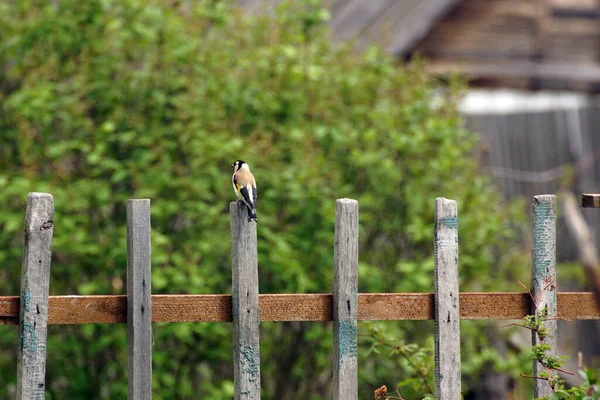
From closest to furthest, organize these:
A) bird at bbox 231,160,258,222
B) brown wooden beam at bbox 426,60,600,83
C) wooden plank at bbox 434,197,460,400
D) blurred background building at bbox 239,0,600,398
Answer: wooden plank at bbox 434,197,460,400
bird at bbox 231,160,258,222
blurred background building at bbox 239,0,600,398
brown wooden beam at bbox 426,60,600,83

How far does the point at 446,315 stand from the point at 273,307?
0.68 m

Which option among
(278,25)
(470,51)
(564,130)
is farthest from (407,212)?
(470,51)

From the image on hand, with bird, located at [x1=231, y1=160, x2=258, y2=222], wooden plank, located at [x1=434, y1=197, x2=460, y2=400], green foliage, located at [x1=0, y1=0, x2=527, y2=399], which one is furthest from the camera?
green foliage, located at [x1=0, y1=0, x2=527, y2=399]

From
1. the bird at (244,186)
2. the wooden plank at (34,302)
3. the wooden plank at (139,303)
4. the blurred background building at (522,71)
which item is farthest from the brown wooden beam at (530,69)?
the wooden plank at (34,302)

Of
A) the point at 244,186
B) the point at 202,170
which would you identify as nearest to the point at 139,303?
the point at 244,186

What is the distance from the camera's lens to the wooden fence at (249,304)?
3.22 m

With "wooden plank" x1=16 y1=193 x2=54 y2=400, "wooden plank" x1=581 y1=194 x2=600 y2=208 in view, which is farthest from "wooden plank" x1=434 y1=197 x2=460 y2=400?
"wooden plank" x1=16 y1=193 x2=54 y2=400

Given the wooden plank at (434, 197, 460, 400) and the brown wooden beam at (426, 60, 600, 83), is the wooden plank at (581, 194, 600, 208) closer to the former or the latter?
the wooden plank at (434, 197, 460, 400)

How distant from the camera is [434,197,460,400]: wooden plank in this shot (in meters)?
3.47

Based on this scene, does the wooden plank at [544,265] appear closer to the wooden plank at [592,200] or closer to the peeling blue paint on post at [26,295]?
the wooden plank at [592,200]

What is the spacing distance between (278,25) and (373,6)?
150 inches

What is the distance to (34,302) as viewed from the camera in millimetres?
3211

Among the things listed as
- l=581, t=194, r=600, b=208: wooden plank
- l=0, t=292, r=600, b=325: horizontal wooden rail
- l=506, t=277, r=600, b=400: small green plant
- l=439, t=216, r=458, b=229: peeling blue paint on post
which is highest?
l=581, t=194, r=600, b=208: wooden plank

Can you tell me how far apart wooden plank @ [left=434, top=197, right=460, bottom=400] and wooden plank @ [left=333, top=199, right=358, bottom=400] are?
33cm
